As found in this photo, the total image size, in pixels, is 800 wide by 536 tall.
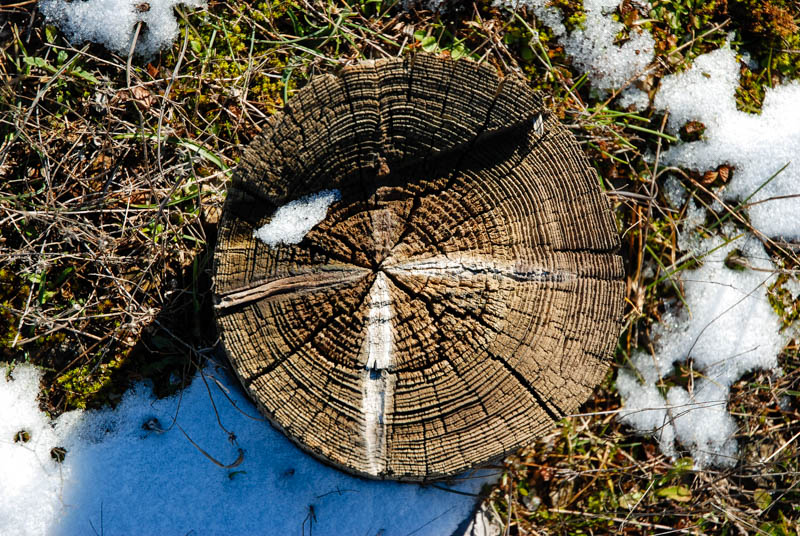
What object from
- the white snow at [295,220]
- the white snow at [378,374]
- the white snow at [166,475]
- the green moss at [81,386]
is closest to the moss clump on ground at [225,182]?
the green moss at [81,386]

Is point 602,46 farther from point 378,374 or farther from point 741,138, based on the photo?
point 378,374

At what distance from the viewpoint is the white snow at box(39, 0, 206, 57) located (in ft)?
9.24

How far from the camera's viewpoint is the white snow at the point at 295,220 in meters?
2.11

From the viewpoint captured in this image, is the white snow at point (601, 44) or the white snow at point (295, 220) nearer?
the white snow at point (295, 220)

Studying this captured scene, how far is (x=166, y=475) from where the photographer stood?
278 cm

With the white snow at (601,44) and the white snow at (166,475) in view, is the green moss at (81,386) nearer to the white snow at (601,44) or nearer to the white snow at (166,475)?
the white snow at (166,475)

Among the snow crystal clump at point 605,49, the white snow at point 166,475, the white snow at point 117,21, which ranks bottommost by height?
the white snow at point 166,475

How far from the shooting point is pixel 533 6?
302 centimetres

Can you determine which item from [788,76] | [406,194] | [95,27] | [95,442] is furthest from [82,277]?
[788,76]

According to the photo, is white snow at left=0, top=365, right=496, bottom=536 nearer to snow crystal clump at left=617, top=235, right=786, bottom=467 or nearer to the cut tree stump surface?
the cut tree stump surface

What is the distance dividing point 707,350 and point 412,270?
1.96 metres

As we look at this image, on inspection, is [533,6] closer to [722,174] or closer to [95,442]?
[722,174]

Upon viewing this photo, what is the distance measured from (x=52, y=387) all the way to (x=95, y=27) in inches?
67.6

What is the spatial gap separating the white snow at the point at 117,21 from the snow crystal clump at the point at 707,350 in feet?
9.56
